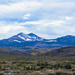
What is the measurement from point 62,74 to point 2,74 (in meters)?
7.30

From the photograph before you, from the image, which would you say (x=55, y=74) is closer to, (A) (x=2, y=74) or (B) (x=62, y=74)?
(B) (x=62, y=74)

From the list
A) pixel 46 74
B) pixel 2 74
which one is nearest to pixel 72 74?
pixel 46 74

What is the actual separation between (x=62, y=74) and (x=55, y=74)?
2.86 ft

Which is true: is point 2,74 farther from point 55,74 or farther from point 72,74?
point 72,74

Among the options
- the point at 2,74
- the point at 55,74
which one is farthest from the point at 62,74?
the point at 2,74

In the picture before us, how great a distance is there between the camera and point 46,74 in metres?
23.3

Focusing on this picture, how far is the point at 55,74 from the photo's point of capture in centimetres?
2394

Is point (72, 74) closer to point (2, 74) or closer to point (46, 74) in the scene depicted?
point (46, 74)

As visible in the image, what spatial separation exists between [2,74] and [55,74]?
643 centimetres

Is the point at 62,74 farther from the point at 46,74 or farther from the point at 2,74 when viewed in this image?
the point at 2,74

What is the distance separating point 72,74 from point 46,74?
348cm

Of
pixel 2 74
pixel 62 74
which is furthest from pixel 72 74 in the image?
pixel 2 74

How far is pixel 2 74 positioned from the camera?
77.6 feet
